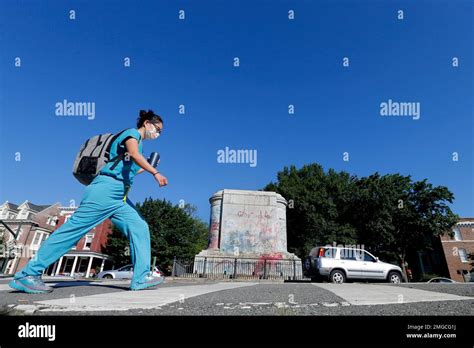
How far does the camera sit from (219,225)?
18781mm

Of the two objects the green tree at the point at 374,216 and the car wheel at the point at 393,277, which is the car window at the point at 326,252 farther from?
the green tree at the point at 374,216

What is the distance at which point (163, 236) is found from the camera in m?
34.9

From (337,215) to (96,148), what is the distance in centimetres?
3340

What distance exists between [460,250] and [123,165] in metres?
44.4

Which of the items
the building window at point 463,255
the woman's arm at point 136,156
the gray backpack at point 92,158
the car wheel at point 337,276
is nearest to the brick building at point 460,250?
the building window at point 463,255

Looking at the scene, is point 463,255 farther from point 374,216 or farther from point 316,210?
point 316,210

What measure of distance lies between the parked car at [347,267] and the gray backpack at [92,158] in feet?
33.6

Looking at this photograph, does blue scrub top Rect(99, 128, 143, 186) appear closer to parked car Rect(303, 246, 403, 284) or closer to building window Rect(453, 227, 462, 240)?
parked car Rect(303, 246, 403, 284)

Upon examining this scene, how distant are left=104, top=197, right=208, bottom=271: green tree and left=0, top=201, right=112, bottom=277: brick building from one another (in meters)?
2.41

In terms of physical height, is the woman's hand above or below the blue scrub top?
below

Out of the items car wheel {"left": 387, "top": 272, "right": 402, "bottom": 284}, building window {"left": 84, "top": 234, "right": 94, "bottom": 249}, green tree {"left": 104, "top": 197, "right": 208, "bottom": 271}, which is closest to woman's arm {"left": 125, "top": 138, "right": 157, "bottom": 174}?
car wheel {"left": 387, "top": 272, "right": 402, "bottom": 284}

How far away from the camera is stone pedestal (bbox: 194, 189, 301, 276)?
16734 millimetres
